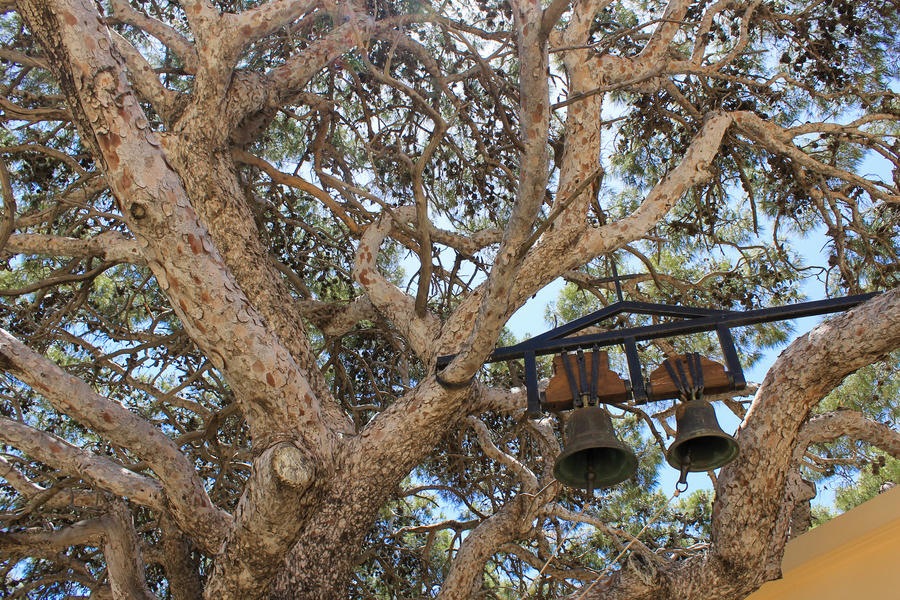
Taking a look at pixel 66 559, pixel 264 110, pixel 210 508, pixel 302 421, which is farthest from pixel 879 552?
pixel 66 559

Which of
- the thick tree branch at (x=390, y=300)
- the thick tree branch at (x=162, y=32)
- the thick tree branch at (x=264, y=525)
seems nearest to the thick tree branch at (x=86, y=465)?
the thick tree branch at (x=264, y=525)

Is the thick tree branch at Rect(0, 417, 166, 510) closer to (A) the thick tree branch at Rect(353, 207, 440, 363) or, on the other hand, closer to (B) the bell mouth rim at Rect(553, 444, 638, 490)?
(A) the thick tree branch at Rect(353, 207, 440, 363)

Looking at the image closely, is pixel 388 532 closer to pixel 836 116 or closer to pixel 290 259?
pixel 290 259

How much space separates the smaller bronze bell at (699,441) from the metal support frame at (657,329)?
133mm

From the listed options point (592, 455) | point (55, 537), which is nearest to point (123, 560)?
point (55, 537)

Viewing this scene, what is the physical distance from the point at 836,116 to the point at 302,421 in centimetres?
405

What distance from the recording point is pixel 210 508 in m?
2.94

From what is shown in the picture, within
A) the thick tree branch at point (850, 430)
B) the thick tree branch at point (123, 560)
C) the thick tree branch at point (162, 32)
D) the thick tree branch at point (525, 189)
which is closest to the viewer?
the thick tree branch at point (525, 189)

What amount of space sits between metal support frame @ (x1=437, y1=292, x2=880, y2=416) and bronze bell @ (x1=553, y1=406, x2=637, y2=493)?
132 mm

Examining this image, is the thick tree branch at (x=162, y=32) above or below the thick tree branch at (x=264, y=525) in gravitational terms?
above

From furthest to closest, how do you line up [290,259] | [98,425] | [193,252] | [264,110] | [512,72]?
[512,72], [290,259], [264,110], [98,425], [193,252]

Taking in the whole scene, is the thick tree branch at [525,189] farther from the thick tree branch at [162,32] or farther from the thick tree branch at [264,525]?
the thick tree branch at [162,32]

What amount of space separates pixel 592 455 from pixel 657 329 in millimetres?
492

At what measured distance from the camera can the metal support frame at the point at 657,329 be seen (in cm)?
245
